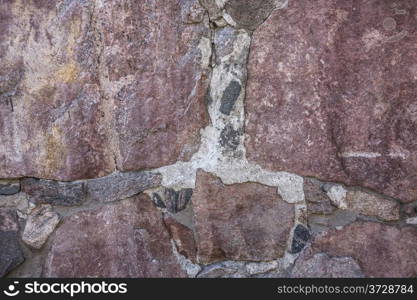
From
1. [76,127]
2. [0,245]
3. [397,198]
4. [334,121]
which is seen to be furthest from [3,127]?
[397,198]

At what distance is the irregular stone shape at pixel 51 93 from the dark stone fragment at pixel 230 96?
0.27 m

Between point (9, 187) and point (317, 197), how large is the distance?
70cm

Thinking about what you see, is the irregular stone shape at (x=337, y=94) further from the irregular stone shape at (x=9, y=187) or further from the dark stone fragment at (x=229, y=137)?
the irregular stone shape at (x=9, y=187)

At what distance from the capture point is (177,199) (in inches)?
41.6

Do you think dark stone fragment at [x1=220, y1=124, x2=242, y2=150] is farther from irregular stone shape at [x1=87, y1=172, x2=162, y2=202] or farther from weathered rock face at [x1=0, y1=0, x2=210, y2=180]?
irregular stone shape at [x1=87, y1=172, x2=162, y2=202]

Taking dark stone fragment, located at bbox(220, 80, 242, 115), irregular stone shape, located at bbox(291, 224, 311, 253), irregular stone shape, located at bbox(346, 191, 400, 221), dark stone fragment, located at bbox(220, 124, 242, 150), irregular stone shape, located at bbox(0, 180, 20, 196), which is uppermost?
dark stone fragment, located at bbox(220, 80, 242, 115)

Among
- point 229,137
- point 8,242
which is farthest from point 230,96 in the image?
point 8,242

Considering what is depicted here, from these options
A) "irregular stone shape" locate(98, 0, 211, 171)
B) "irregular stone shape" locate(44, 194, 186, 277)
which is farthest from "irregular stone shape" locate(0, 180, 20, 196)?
"irregular stone shape" locate(98, 0, 211, 171)

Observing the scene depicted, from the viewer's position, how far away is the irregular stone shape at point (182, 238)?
1067 millimetres

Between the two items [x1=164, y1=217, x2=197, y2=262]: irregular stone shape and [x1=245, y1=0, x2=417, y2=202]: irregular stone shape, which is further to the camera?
[x1=164, y1=217, x2=197, y2=262]: irregular stone shape

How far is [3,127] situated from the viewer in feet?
3.26

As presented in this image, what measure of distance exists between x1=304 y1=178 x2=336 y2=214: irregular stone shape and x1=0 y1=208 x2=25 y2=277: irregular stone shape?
0.67 m

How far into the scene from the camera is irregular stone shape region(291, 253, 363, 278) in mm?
1007

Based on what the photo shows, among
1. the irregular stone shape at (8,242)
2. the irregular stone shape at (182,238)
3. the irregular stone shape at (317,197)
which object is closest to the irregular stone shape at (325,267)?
the irregular stone shape at (317,197)
